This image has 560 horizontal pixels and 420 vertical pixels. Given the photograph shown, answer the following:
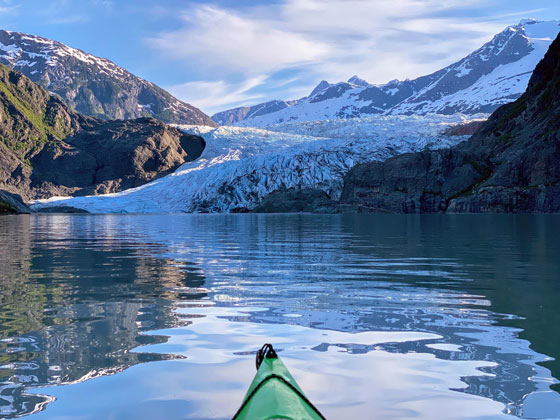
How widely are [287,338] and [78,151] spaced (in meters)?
142

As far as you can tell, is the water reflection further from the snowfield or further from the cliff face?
the snowfield

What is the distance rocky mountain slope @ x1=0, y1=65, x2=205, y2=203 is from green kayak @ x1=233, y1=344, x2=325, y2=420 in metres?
128

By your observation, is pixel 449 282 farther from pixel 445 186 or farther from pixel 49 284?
pixel 445 186

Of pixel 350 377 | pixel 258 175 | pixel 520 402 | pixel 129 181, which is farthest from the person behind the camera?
pixel 129 181

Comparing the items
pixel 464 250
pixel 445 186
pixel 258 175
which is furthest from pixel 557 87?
pixel 464 250

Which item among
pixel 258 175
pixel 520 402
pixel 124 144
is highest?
pixel 124 144

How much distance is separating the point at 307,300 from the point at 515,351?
4.36 m

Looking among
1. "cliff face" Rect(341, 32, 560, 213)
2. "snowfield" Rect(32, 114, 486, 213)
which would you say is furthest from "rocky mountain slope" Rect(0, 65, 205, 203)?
"cliff face" Rect(341, 32, 560, 213)

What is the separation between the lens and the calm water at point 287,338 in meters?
5.11

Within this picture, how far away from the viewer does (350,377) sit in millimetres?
5738

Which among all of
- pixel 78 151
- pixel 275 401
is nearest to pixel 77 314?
pixel 275 401

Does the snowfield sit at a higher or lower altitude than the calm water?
higher

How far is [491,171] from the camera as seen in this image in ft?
259

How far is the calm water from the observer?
5105 mm
